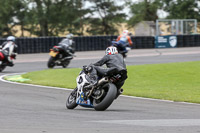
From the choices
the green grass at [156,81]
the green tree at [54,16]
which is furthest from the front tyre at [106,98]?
the green tree at [54,16]

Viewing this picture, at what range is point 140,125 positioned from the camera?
22.5ft

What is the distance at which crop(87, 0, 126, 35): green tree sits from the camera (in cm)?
6072

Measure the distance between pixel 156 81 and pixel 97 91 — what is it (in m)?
7.08

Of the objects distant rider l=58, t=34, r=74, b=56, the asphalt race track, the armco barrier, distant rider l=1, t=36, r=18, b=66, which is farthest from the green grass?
the armco barrier

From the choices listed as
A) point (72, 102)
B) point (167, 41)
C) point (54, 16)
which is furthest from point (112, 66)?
point (54, 16)

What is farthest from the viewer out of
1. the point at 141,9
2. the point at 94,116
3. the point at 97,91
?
the point at 141,9

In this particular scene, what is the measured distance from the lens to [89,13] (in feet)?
202

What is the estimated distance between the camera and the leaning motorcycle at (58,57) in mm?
20547

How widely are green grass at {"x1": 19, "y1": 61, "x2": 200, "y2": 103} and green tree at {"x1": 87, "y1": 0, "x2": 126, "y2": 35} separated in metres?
41.3

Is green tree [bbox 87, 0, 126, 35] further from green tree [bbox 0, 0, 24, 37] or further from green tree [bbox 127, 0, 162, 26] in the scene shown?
green tree [bbox 0, 0, 24, 37]

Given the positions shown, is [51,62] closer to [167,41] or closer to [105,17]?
[167,41]

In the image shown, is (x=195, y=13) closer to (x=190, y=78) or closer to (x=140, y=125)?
Result: (x=190, y=78)

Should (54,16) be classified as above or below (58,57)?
above

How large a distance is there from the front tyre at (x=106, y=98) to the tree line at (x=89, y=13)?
49384mm
